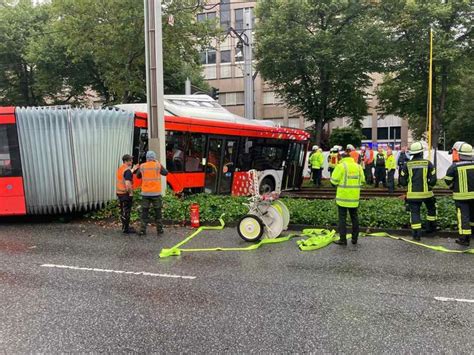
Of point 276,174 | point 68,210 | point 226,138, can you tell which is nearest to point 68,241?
point 68,210

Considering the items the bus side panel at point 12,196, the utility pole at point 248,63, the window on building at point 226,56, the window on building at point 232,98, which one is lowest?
the bus side panel at point 12,196

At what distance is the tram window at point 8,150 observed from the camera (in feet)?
32.3

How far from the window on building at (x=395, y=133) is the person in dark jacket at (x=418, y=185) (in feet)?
163

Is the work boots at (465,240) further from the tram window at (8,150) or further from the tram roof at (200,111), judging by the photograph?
the tram window at (8,150)

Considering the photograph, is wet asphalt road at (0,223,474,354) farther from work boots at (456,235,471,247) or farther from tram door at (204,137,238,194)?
tram door at (204,137,238,194)

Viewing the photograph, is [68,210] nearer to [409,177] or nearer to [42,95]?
[409,177]

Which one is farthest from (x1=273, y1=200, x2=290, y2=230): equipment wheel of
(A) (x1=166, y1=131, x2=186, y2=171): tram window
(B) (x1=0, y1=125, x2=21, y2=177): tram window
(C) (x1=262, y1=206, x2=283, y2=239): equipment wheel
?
(B) (x1=0, y1=125, x2=21, y2=177): tram window

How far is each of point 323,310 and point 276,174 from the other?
11.8 m

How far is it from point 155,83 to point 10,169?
13.4 ft

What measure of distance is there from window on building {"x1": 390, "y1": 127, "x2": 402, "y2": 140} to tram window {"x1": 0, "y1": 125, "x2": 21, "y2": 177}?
5193 centimetres

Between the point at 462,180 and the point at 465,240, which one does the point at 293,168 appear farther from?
the point at 465,240

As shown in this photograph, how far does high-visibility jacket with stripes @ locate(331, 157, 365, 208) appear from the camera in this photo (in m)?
7.93

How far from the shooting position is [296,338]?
4.06m

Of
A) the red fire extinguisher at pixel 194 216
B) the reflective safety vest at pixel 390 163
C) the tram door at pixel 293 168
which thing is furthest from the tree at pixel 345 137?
the red fire extinguisher at pixel 194 216
